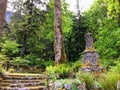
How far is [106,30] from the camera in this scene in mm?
20656

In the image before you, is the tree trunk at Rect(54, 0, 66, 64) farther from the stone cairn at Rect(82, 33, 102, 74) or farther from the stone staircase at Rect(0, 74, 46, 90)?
the stone staircase at Rect(0, 74, 46, 90)

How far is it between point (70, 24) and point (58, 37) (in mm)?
11986

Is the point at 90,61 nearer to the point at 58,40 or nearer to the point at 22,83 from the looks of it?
the point at 58,40

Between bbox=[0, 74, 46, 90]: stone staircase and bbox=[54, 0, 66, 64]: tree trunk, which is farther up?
bbox=[54, 0, 66, 64]: tree trunk

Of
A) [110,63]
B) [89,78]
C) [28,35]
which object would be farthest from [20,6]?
[89,78]

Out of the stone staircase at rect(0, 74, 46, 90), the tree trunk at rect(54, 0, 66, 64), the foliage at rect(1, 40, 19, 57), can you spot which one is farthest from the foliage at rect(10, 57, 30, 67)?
the stone staircase at rect(0, 74, 46, 90)

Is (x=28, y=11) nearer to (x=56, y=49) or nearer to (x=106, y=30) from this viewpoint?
(x=106, y=30)

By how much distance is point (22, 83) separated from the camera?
32.6ft

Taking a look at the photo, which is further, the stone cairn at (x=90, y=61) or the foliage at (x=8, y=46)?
the foliage at (x=8, y=46)

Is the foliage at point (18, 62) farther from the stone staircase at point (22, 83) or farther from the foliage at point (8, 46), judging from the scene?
the stone staircase at point (22, 83)

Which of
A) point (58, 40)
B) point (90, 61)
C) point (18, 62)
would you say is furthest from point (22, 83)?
point (18, 62)

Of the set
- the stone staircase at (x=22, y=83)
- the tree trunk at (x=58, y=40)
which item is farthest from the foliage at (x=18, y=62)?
the stone staircase at (x=22, y=83)

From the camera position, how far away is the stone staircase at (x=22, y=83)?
9328 mm

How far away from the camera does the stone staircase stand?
9.33m
